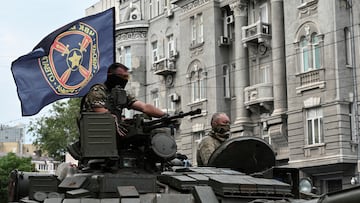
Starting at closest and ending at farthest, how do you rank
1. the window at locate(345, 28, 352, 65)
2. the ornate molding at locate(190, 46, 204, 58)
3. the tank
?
the tank → the window at locate(345, 28, 352, 65) → the ornate molding at locate(190, 46, 204, 58)

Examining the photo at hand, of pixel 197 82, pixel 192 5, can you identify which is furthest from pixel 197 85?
pixel 192 5

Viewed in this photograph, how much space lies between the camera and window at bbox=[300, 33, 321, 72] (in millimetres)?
33219

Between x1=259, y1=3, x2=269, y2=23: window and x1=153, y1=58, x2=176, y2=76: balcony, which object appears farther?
x1=153, y1=58, x2=176, y2=76: balcony

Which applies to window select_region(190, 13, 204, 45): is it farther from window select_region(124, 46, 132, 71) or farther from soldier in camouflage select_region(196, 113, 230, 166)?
soldier in camouflage select_region(196, 113, 230, 166)

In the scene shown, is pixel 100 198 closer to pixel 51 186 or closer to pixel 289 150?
pixel 51 186

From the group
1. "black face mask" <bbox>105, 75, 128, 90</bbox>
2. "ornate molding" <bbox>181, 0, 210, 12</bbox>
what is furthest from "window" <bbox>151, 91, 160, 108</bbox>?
"black face mask" <bbox>105, 75, 128, 90</bbox>

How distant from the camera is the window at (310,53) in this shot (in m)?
33.2

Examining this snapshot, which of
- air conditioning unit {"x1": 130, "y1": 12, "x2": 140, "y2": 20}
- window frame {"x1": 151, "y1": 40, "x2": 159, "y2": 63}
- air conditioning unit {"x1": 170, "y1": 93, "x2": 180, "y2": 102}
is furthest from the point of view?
air conditioning unit {"x1": 130, "y1": 12, "x2": 140, "y2": 20}

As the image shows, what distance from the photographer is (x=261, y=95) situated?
1438 inches

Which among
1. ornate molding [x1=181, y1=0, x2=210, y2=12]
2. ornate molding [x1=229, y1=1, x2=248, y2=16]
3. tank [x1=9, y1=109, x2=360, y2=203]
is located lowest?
tank [x1=9, y1=109, x2=360, y2=203]

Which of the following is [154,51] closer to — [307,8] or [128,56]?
[128,56]

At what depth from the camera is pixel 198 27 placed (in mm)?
42094

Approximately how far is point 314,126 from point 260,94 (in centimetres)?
403

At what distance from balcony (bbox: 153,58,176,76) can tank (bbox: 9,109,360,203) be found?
34293 millimetres
